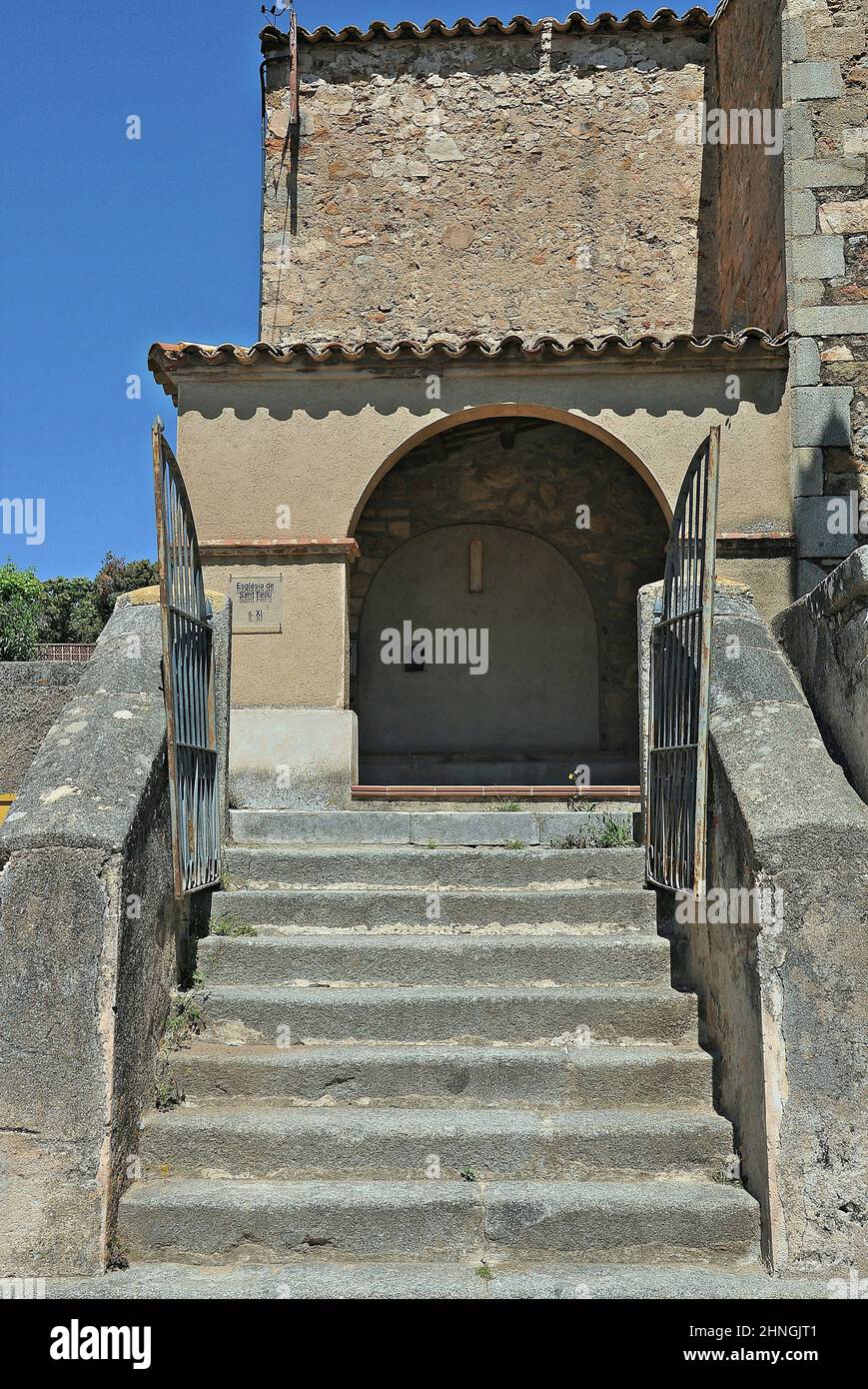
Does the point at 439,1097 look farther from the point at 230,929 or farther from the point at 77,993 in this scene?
the point at 77,993

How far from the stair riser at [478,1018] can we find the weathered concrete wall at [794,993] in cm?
21

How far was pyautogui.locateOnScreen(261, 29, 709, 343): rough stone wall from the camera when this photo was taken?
35.4 ft

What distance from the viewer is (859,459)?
7969 mm

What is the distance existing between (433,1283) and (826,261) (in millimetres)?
7123

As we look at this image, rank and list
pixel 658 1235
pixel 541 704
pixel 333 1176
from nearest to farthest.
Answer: pixel 658 1235 < pixel 333 1176 < pixel 541 704

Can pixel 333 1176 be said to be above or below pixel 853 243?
below

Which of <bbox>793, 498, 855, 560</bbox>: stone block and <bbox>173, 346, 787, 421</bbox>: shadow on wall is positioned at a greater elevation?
<bbox>173, 346, 787, 421</bbox>: shadow on wall

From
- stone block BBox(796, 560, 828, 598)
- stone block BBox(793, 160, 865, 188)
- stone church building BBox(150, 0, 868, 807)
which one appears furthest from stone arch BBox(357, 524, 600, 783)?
stone block BBox(793, 160, 865, 188)

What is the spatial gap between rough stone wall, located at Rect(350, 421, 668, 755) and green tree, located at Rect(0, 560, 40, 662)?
11740mm

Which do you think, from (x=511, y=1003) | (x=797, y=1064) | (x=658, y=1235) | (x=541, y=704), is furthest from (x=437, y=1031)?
(x=541, y=704)

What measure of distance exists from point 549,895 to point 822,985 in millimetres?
1499

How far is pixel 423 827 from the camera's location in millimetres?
5926

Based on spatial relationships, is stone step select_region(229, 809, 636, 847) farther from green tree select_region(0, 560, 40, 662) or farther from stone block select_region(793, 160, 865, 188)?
green tree select_region(0, 560, 40, 662)
